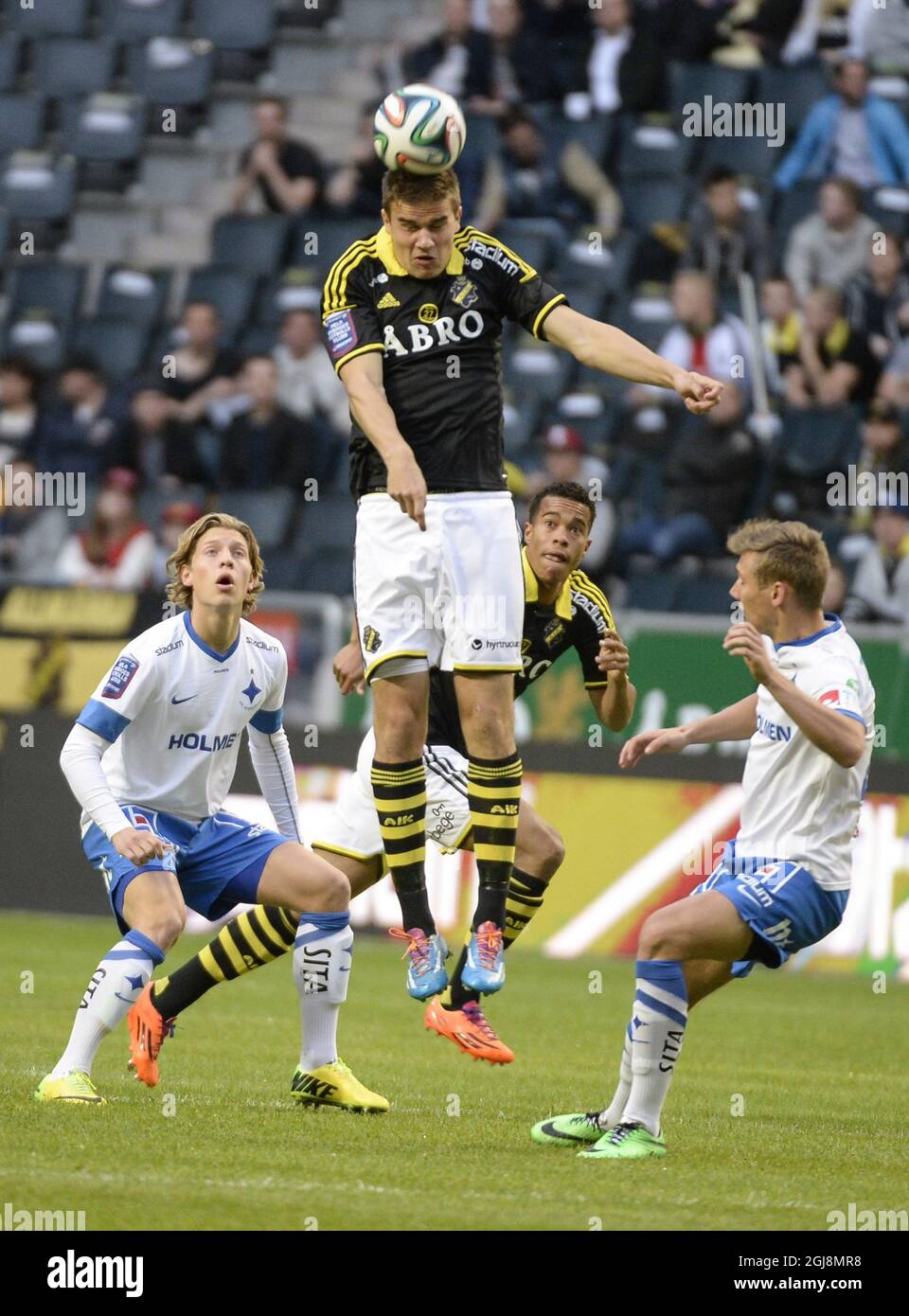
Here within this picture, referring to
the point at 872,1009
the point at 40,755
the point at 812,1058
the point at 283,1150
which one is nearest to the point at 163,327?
the point at 40,755

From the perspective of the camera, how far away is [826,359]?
54.2 feet

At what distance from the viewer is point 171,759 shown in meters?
7.60

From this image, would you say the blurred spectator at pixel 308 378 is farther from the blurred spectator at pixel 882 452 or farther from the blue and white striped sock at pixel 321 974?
the blue and white striped sock at pixel 321 974

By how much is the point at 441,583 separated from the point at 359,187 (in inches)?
456

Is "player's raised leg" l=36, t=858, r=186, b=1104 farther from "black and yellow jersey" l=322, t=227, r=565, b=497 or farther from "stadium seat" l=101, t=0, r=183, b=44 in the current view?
"stadium seat" l=101, t=0, r=183, b=44

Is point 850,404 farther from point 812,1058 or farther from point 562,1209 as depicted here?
point 562,1209

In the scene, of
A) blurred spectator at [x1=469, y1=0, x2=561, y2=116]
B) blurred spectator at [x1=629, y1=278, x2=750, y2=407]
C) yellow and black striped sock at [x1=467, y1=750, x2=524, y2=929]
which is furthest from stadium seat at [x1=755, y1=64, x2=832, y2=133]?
yellow and black striped sock at [x1=467, y1=750, x2=524, y2=929]

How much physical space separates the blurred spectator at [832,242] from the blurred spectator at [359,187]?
3712 millimetres

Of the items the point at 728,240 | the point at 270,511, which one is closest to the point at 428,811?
the point at 270,511

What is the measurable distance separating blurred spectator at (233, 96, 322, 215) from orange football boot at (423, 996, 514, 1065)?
41.1 ft

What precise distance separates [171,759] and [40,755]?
7430 mm

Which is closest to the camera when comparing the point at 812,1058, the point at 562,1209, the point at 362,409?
the point at 562,1209

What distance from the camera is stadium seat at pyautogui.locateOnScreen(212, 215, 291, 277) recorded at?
19.0m
